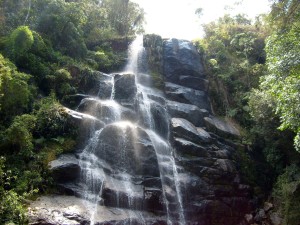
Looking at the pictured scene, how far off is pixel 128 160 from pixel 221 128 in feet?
Answer: 26.4

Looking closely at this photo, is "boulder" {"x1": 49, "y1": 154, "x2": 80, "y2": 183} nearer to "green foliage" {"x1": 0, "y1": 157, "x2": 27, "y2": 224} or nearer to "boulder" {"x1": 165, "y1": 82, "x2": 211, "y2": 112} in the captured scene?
"green foliage" {"x1": 0, "y1": 157, "x2": 27, "y2": 224}

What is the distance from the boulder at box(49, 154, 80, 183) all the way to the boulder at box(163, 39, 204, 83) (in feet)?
43.7

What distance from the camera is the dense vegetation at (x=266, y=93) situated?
13.6 m

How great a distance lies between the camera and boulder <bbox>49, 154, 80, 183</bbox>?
13.0m

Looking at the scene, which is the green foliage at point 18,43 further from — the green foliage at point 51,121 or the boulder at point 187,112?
the boulder at point 187,112

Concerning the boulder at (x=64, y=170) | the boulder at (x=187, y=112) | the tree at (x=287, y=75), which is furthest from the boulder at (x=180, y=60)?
the boulder at (x=64, y=170)

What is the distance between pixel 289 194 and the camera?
15922mm

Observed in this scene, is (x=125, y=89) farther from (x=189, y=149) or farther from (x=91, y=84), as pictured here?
(x=189, y=149)

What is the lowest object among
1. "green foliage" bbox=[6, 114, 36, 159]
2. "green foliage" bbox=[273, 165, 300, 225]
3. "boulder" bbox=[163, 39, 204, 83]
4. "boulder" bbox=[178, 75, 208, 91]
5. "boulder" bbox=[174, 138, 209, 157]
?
"green foliage" bbox=[273, 165, 300, 225]

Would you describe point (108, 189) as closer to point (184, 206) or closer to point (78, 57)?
point (184, 206)

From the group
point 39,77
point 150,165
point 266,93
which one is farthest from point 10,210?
point 266,93

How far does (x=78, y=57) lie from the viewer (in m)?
23.4

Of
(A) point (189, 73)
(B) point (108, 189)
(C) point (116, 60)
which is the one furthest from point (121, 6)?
(B) point (108, 189)

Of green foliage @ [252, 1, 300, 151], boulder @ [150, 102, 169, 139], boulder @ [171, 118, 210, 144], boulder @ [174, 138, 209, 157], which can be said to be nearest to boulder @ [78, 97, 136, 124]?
boulder @ [150, 102, 169, 139]
